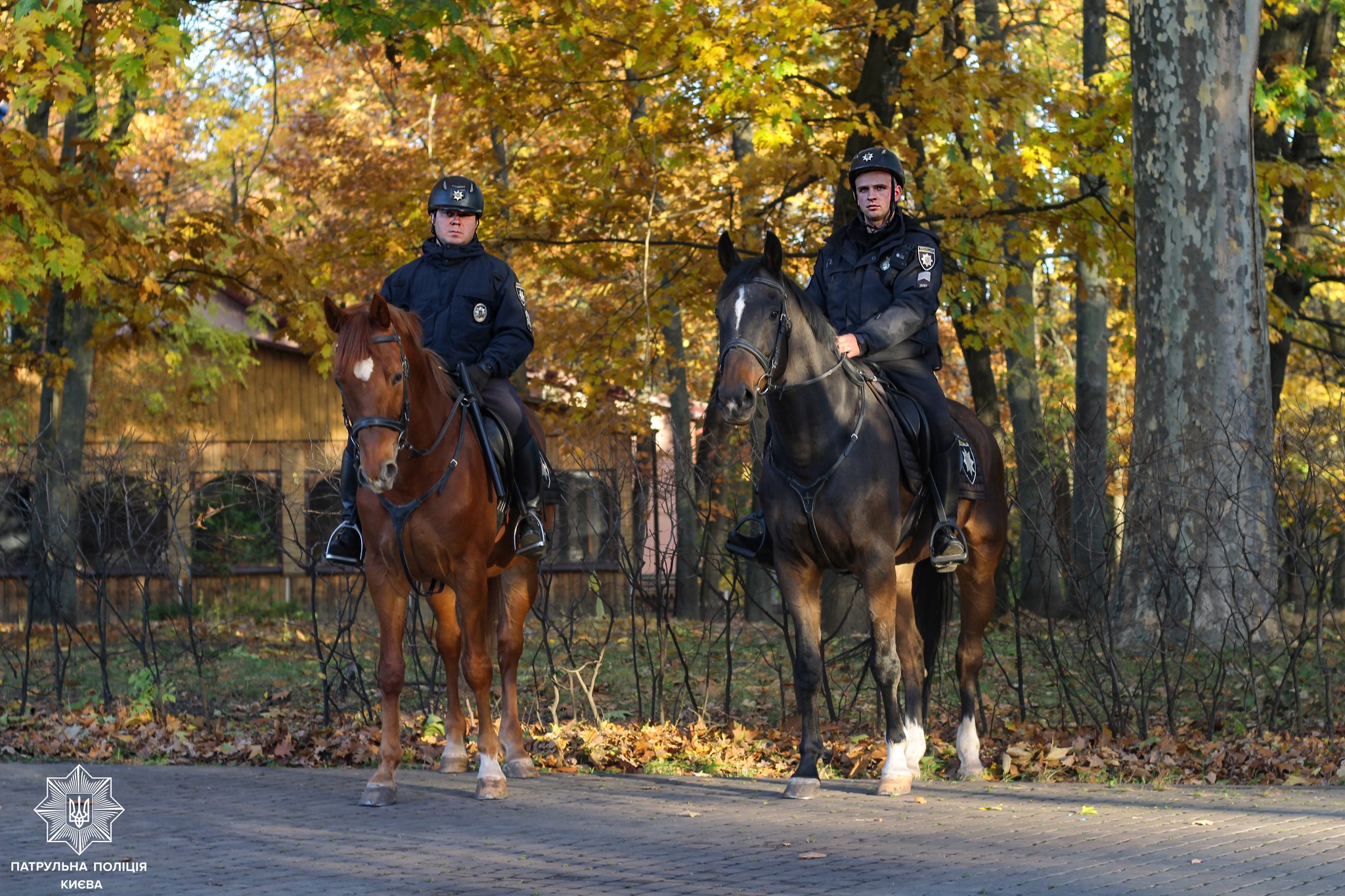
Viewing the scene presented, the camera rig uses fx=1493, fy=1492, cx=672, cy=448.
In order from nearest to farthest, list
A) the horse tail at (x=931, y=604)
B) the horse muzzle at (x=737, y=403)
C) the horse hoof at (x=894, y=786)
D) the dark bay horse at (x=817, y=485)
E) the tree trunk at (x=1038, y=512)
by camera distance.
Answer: the horse muzzle at (x=737, y=403), the dark bay horse at (x=817, y=485), the horse hoof at (x=894, y=786), the horse tail at (x=931, y=604), the tree trunk at (x=1038, y=512)

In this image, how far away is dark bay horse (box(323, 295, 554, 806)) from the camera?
743cm

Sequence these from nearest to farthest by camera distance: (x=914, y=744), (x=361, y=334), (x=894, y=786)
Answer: (x=361, y=334)
(x=894, y=786)
(x=914, y=744)

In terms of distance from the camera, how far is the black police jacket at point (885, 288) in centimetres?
833

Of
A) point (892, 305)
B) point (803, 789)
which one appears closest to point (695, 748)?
point (803, 789)

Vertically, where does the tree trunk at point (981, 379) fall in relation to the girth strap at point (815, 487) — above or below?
above

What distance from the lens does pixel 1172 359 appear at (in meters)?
12.9

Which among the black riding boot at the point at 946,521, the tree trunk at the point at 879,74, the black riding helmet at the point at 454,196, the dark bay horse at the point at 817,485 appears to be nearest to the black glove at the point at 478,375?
the black riding helmet at the point at 454,196

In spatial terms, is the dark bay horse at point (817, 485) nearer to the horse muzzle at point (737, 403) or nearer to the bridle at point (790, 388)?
the bridle at point (790, 388)

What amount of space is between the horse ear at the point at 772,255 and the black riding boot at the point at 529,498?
6.48ft

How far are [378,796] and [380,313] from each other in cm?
254

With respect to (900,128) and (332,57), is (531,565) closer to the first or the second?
(900,128)

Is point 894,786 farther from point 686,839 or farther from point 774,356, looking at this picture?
point 774,356

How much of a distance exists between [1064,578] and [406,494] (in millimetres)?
4375

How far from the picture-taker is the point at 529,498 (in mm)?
8625
